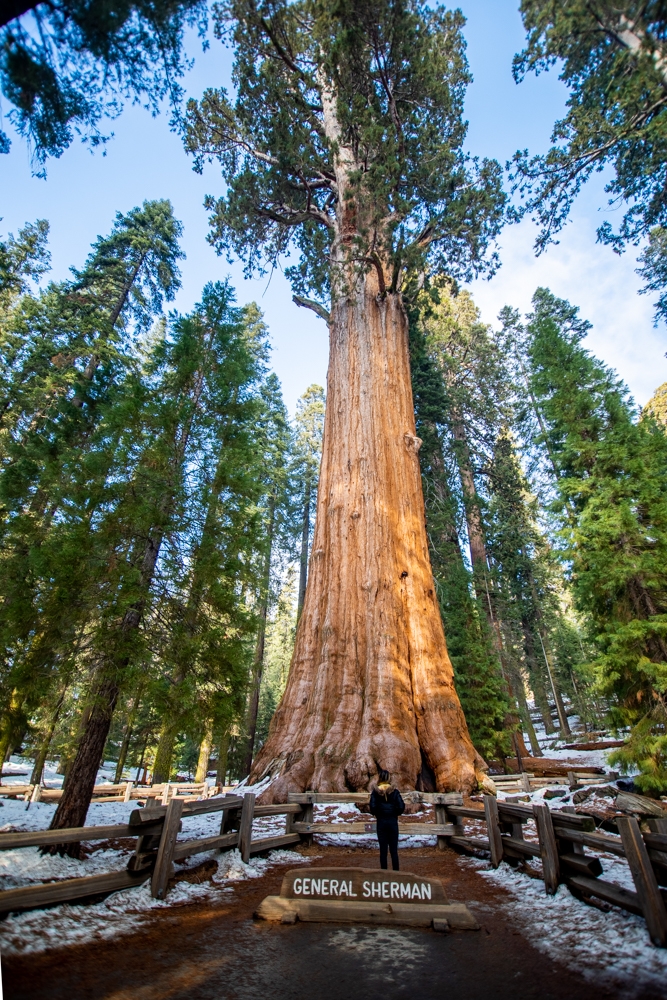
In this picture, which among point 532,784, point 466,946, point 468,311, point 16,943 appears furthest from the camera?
point 468,311

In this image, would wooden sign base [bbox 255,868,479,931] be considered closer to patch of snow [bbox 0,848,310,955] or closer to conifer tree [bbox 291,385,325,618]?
patch of snow [bbox 0,848,310,955]

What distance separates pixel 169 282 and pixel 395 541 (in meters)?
12.4

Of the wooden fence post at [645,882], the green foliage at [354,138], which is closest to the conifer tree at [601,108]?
the green foliage at [354,138]

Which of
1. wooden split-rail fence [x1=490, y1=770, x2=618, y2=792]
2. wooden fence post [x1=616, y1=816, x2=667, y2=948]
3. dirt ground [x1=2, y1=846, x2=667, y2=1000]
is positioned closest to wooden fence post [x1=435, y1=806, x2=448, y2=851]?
dirt ground [x1=2, y1=846, x2=667, y2=1000]

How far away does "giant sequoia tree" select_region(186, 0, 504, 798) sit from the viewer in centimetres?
866

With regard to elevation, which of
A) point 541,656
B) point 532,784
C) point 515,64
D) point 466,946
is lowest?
point 466,946

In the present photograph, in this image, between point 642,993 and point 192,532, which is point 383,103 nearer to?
point 192,532

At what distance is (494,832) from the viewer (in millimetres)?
5684

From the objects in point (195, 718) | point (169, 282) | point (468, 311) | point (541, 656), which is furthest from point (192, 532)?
point (541, 656)

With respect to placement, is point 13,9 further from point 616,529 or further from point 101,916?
point 616,529

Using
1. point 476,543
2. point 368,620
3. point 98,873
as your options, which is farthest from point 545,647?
point 98,873

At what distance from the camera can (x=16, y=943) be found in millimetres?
3072

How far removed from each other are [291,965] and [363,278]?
1420 cm

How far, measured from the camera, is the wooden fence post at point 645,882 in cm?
321
